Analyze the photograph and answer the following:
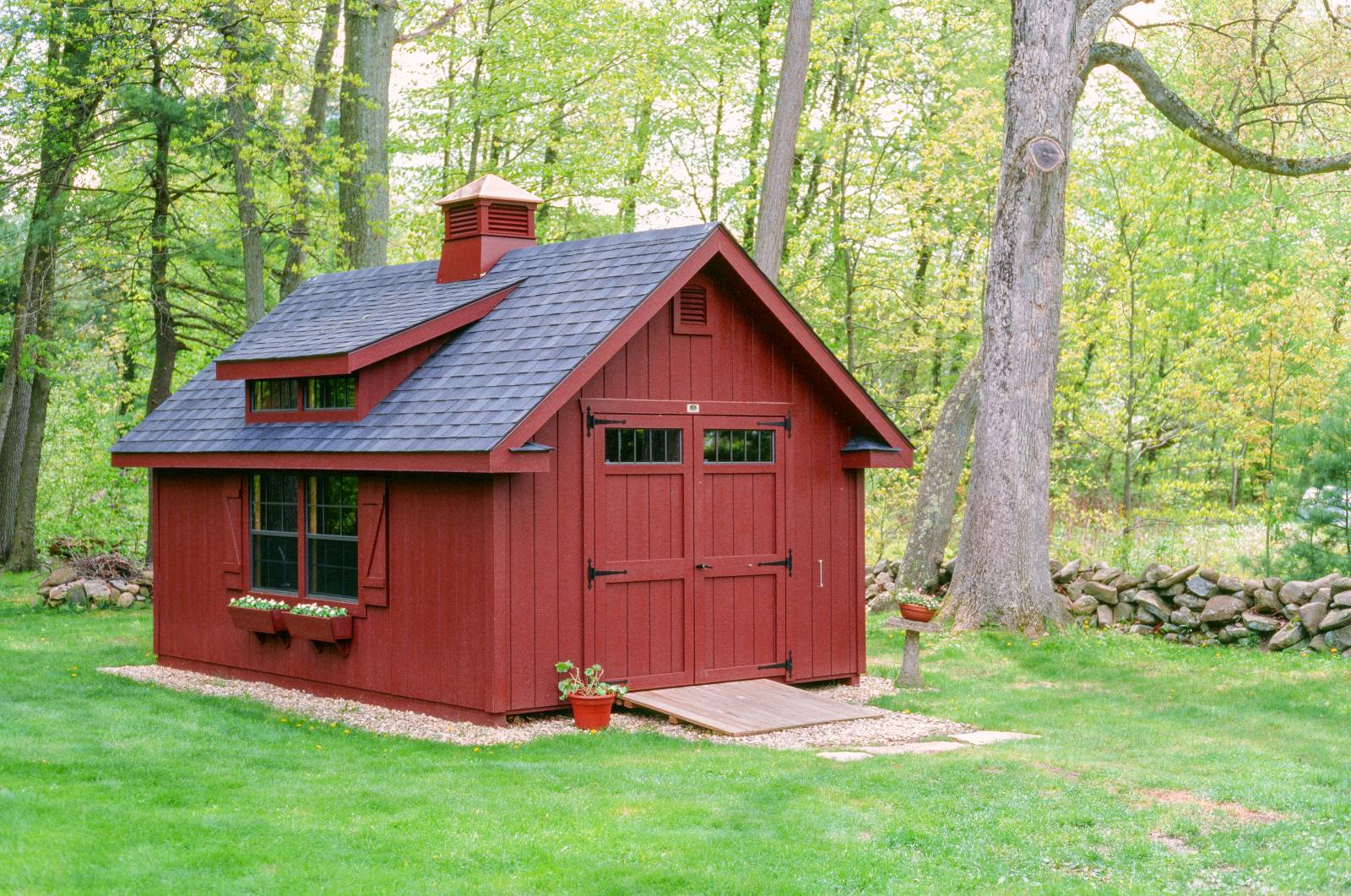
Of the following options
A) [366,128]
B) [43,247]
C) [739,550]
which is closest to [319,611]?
[739,550]

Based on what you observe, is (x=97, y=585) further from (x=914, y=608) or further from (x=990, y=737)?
(x=990, y=737)

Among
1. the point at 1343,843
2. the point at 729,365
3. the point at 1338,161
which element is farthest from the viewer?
the point at 1338,161

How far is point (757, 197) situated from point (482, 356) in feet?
54.8

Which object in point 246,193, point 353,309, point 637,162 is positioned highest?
point 637,162

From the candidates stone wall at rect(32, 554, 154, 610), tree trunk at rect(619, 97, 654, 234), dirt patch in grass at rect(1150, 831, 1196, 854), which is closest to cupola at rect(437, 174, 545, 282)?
stone wall at rect(32, 554, 154, 610)

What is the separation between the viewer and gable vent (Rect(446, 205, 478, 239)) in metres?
12.8

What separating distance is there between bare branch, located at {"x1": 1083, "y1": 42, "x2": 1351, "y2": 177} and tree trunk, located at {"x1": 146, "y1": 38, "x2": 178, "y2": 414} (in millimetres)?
10840

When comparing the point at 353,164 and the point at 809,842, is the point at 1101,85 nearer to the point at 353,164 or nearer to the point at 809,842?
the point at 353,164

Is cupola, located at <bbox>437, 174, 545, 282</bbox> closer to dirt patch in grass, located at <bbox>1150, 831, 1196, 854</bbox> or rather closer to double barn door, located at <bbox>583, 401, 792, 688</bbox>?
double barn door, located at <bbox>583, 401, 792, 688</bbox>

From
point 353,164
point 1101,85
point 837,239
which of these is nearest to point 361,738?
point 353,164

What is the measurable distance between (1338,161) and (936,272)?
12687mm

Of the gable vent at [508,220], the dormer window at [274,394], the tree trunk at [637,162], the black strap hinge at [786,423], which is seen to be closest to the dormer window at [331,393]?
the dormer window at [274,394]

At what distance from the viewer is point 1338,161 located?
1502 cm

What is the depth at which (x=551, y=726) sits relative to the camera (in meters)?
10.2
